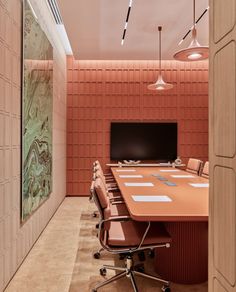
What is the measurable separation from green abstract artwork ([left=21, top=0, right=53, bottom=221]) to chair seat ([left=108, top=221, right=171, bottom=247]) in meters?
1.18

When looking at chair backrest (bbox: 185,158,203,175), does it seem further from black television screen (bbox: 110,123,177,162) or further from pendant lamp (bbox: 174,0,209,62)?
pendant lamp (bbox: 174,0,209,62)

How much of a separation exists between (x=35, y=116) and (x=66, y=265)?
71.4 inches

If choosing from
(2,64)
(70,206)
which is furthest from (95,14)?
(70,206)

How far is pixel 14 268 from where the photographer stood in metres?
2.93

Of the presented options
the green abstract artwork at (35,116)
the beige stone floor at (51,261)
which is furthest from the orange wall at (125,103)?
the beige stone floor at (51,261)

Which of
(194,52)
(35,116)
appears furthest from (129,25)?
(35,116)

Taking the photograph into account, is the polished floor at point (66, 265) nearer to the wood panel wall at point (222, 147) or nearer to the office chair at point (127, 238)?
the office chair at point (127, 238)

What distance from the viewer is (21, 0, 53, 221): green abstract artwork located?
130 inches

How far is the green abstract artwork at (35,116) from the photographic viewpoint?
3295 millimetres

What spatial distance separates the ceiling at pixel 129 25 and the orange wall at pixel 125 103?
0.61m

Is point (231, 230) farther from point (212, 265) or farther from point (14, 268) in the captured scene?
point (14, 268)

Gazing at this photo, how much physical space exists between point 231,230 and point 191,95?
6733mm

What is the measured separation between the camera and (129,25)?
16.7 ft

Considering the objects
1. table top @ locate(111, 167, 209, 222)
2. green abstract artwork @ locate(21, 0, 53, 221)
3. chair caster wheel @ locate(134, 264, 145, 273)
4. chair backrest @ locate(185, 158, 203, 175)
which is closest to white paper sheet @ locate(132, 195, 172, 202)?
table top @ locate(111, 167, 209, 222)
